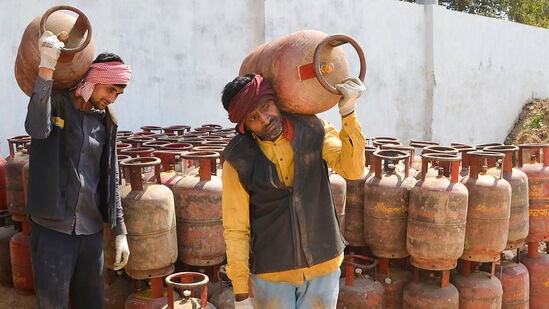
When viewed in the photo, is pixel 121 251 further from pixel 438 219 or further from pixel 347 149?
pixel 438 219

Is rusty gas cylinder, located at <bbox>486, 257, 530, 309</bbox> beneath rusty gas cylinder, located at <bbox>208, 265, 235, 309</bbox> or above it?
beneath

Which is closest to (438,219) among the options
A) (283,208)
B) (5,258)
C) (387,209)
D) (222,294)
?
(387,209)

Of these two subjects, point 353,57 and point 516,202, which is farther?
point 353,57

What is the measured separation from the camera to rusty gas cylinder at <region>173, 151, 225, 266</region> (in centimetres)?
347

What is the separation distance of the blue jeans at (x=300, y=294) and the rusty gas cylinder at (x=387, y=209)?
1514 millimetres

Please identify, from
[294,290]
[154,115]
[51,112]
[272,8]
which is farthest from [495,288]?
[272,8]

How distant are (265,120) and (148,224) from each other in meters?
1.30

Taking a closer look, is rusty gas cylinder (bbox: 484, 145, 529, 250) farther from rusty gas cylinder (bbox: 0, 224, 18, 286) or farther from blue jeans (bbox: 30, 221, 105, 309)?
rusty gas cylinder (bbox: 0, 224, 18, 286)

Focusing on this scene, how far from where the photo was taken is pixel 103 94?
2.90m

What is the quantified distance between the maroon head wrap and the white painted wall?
461 cm

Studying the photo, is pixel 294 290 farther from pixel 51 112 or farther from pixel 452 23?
pixel 452 23

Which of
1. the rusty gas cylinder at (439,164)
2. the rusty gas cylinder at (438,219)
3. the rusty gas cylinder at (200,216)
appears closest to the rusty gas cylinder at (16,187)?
the rusty gas cylinder at (200,216)

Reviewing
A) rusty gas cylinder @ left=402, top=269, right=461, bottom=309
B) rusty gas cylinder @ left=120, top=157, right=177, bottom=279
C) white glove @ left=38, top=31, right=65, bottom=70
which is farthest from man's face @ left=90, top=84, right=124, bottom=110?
rusty gas cylinder @ left=402, top=269, right=461, bottom=309

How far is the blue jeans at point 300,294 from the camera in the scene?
248 cm
